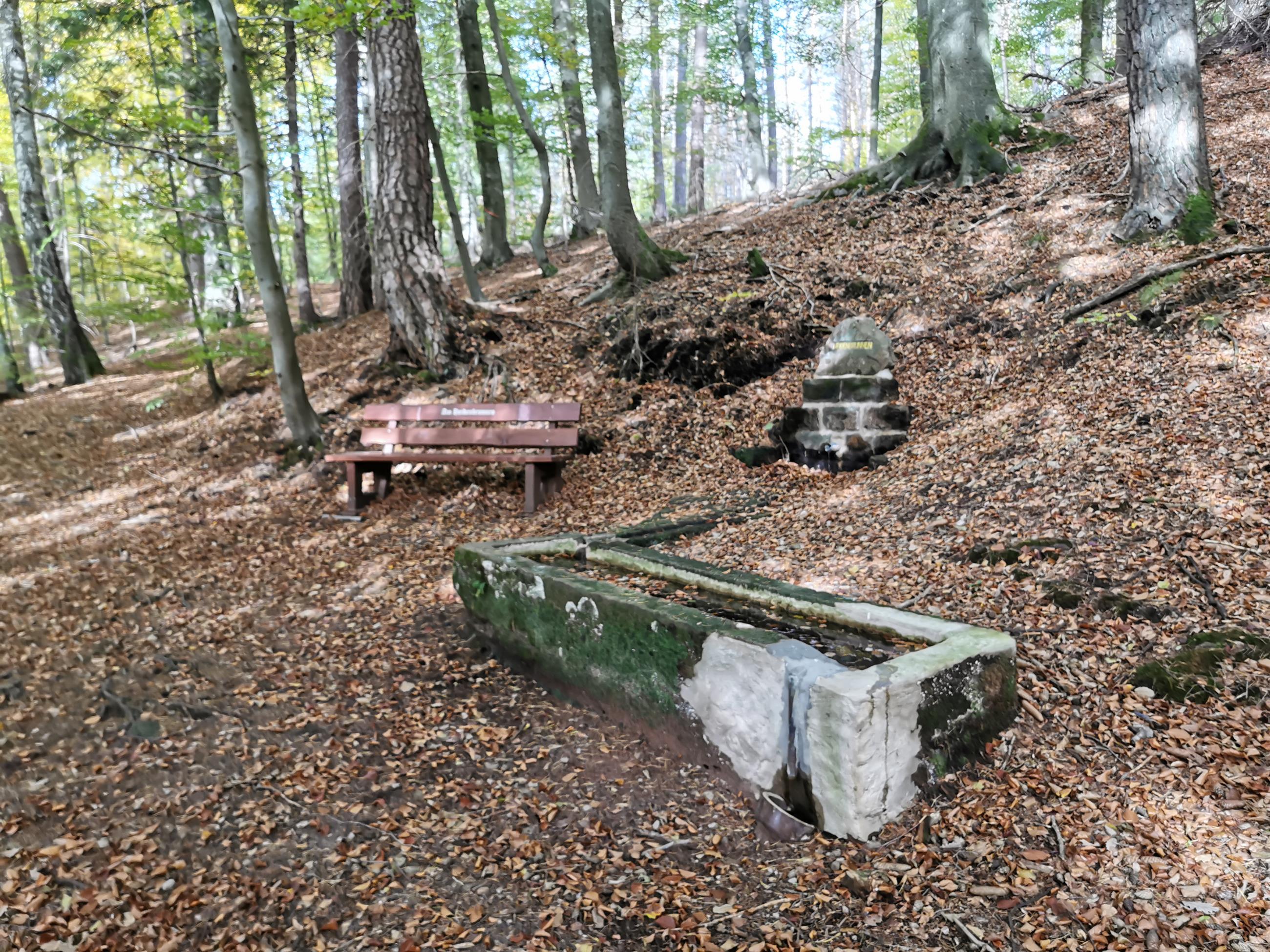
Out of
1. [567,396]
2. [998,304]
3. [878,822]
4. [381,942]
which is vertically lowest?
[381,942]

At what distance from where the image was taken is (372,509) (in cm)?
659

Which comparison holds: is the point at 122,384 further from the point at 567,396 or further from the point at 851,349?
the point at 851,349

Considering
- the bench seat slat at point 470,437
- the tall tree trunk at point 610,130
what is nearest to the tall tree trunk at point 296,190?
the tall tree trunk at point 610,130

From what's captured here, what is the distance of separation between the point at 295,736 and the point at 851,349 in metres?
4.99

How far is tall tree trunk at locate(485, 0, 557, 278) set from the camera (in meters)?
9.80

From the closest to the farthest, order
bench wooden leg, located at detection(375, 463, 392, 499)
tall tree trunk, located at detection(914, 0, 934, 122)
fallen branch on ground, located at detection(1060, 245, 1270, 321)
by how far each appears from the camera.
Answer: fallen branch on ground, located at detection(1060, 245, 1270, 321)
bench wooden leg, located at detection(375, 463, 392, 499)
tall tree trunk, located at detection(914, 0, 934, 122)

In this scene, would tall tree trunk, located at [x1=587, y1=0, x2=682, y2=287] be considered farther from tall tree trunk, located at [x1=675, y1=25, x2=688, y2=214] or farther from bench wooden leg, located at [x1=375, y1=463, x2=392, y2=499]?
tall tree trunk, located at [x1=675, y1=25, x2=688, y2=214]

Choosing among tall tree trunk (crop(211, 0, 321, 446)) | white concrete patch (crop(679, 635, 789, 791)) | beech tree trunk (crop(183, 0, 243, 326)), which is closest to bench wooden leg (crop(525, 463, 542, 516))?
tall tree trunk (crop(211, 0, 321, 446))

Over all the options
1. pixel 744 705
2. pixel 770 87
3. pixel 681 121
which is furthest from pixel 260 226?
pixel 770 87

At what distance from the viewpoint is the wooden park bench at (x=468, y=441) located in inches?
248

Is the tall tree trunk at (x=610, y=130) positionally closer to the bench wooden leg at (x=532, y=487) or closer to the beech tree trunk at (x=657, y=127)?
the bench wooden leg at (x=532, y=487)

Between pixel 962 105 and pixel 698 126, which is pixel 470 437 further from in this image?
pixel 698 126

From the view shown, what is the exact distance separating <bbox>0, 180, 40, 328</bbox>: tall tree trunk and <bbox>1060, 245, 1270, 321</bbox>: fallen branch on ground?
12778mm

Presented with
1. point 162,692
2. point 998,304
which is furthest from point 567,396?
point 162,692
